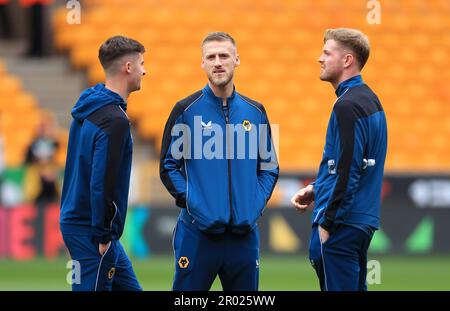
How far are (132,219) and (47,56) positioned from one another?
7013mm

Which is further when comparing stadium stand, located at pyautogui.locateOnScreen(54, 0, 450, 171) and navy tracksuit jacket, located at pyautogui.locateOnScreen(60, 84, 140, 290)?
stadium stand, located at pyautogui.locateOnScreen(54, 0, 450, 171)

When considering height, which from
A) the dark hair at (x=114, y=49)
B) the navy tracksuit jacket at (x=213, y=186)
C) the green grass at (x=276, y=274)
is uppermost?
the dark hair at (x=114, y=49)

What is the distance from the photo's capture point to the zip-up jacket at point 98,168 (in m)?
6.43

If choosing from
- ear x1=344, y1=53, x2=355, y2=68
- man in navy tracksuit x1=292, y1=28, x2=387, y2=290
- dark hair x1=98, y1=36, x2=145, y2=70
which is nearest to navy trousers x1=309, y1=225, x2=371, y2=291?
man in navy tracksuit x1=292, y1=28, x2=387, y2=290

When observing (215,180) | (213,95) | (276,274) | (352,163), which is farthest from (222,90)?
(276,274)

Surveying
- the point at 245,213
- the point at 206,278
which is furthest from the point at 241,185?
the point at 206,278

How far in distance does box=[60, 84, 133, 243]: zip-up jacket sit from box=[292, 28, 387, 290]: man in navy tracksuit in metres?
1.25

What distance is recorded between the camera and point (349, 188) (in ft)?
21.1

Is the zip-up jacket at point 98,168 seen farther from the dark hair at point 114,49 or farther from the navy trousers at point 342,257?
the navy trousers at point 342,257

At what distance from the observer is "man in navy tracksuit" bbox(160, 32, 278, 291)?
261 inches

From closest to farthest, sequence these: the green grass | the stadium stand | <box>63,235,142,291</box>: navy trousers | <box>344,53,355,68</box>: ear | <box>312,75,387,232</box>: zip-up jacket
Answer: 1. <box>312,75,387,232</box>: zip-up jacket
2. <box>63,235,142,291</box>: navy trousers
3. <box>344,53,355,68</box>: ear
4. the green grass
5. the stadium stand

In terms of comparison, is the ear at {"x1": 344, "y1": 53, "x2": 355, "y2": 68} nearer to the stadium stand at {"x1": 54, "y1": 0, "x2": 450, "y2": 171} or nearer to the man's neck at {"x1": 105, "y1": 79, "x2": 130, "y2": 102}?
the man's neck at {"x1": 105, "y1": 79, "x2": 130, "y2": 102}

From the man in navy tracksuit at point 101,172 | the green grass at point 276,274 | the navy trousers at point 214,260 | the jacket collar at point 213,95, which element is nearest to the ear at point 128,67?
the man in navy tracksuit at point 101,172

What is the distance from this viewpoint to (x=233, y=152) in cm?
672
